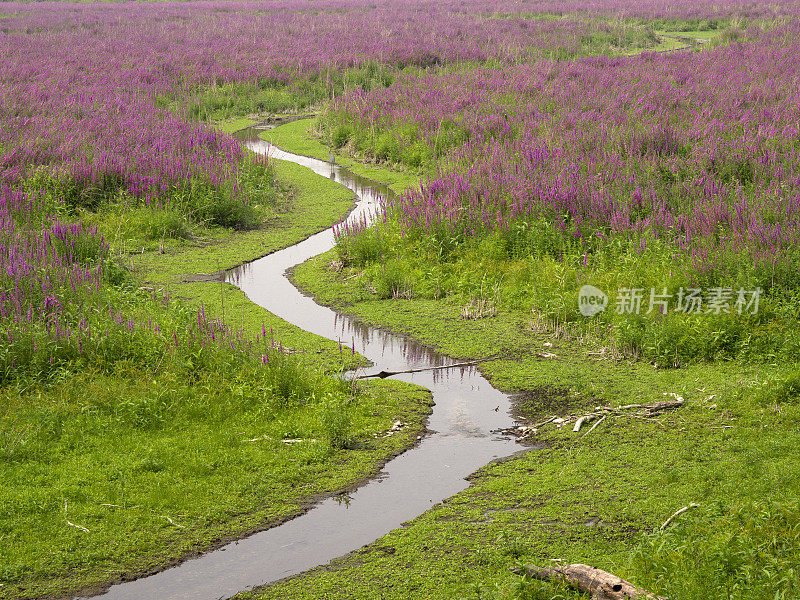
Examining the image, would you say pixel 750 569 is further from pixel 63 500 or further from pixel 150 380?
pixel 150 380

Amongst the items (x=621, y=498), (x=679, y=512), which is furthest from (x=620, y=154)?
(x=679, y=512)

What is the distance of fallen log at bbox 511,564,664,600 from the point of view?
411cm

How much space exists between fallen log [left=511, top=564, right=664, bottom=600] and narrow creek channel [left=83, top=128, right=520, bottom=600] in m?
1.34

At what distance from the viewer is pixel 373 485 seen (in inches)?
244

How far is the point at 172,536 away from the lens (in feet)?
17.9

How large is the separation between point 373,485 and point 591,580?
7.32 ft

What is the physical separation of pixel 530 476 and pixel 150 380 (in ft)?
11.0

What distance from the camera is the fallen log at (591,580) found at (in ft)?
13.5

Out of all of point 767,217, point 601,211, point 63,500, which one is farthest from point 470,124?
point 63,500

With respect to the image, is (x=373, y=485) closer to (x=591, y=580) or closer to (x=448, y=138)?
(x=591, y=580)

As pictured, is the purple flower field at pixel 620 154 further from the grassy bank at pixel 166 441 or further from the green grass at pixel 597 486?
the grassy bank at pixel 166 441

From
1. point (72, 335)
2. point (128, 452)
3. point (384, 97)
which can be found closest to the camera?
point (128, 452)

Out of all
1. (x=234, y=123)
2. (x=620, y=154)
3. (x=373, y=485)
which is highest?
(x=620, y=154)

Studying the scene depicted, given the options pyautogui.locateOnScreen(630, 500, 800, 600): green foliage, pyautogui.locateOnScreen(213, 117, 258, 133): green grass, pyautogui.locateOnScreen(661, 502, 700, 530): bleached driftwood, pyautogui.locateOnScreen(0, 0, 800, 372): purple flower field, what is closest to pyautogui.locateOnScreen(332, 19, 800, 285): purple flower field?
pyautogui.locateOnScreen(0, 0, 800, 372): purple flower field
